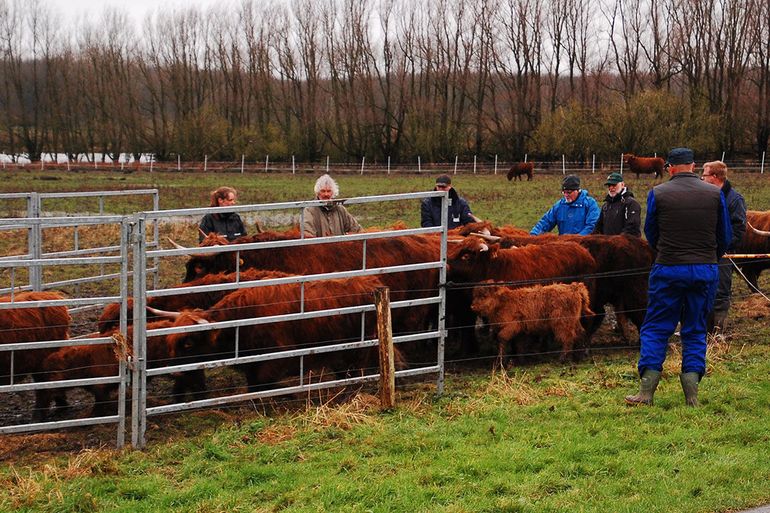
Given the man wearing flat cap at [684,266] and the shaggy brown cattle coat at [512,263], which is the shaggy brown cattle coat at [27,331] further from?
the man wearing flat cap at [684,266]

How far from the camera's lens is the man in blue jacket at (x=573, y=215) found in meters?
11.2

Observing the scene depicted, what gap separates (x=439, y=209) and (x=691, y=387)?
4946 mm

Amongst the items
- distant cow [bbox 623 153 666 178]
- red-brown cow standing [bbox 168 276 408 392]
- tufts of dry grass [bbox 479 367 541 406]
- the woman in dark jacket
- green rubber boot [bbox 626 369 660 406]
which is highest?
distant cow [bbox 623 153 666 178]

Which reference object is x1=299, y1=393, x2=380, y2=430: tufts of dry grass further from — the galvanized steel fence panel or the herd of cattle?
the herd of cattle

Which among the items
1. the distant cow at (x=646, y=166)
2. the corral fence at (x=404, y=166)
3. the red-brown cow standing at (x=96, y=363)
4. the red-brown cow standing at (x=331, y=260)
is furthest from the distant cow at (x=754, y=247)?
the corral fence at (x=404, y=166)

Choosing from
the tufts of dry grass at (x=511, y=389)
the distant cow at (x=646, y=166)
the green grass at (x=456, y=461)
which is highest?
the distant cow at (x=646, y=166)

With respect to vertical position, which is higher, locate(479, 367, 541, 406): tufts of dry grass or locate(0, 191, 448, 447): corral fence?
locate(0, 191, 448, 447): corral fence

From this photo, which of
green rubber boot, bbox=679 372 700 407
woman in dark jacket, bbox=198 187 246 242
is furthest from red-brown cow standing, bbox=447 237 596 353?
woman in dark jacket, bbox=198 187 246 242

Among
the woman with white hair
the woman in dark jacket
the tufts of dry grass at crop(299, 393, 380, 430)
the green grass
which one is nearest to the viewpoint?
the green grass

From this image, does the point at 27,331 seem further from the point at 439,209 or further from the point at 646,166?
the point at 646,166

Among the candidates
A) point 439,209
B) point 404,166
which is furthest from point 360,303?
point 404,166

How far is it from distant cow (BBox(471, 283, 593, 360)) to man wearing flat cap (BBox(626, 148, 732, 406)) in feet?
6.34

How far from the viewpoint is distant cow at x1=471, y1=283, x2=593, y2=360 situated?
8.70 meters

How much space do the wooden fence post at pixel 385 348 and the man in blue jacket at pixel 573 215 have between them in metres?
4.75
